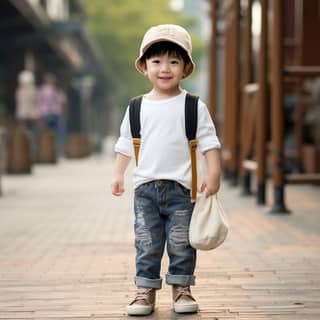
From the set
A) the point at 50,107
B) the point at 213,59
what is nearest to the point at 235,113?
the point at 213,59

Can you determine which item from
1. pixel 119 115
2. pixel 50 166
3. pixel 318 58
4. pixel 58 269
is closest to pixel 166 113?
pixel 58 269

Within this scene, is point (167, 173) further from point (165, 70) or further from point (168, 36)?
point (168, 36)

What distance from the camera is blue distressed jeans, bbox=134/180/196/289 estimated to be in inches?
180

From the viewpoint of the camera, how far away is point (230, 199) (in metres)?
11.0

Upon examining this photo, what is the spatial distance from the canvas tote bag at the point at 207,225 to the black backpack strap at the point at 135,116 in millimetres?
433

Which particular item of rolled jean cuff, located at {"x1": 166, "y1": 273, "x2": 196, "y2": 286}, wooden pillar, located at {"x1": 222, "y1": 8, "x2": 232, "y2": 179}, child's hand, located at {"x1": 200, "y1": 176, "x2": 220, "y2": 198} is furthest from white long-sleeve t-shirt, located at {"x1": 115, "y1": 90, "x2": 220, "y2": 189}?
wooden pillar, located at {"x1": 222, "y1": 8, "x2": 232, "y2": 179}

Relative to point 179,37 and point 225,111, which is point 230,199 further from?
point 179,37

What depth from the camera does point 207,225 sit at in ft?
14.5

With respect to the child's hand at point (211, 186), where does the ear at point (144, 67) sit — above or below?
above

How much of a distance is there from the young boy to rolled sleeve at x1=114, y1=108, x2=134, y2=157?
84 millimetres

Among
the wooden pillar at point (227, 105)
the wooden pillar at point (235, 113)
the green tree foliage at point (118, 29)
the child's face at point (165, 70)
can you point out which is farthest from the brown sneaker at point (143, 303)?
the green tree foliage at point (118, 29)

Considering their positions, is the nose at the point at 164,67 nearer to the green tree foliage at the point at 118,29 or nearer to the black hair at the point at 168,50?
the black hair at the point at 168,50

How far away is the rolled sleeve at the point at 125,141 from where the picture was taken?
466 cm

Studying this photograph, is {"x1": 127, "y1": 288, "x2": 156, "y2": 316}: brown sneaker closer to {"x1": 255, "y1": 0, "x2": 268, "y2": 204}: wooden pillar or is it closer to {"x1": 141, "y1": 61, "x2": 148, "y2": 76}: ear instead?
{"x1": 141, "y1": 61, "x2": 148, "y2": 76}: ear
